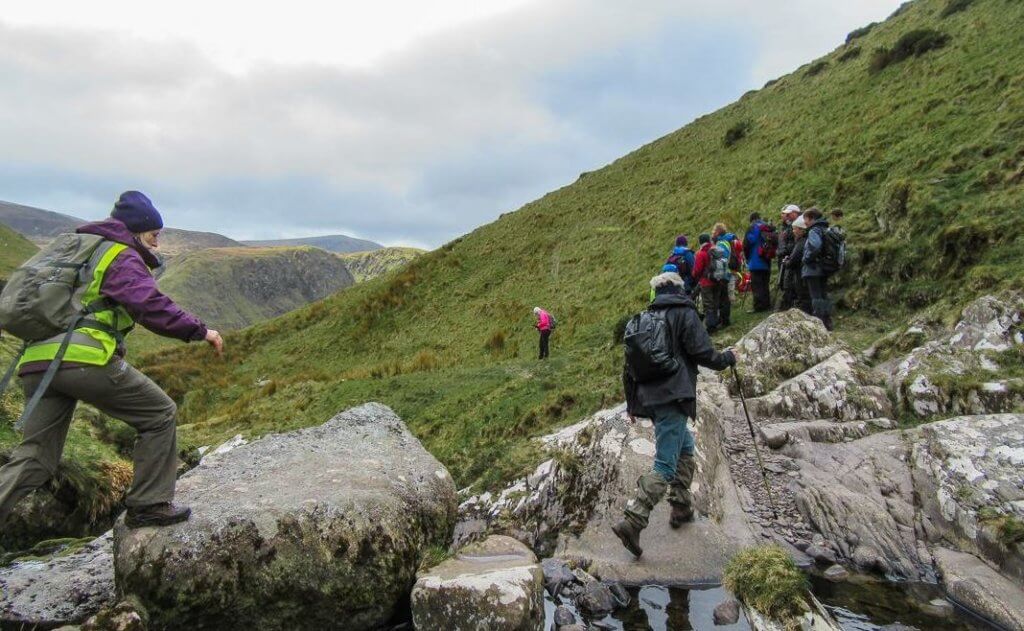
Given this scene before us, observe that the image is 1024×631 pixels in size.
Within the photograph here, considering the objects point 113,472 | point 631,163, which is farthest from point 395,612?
point 631,163

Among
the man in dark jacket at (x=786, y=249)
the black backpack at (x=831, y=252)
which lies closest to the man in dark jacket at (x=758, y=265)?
the man in dark jacket at (x=786, y=249)

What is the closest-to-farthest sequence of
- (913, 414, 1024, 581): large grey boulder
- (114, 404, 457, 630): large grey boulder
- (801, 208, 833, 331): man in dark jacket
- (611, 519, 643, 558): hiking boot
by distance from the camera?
(114, 404, 457, 630): large grey boulder
(913, 414, 1024, 581): large grey boulder
(611, 519, 643, 558): hiking boot
(801, 208, 833, 331): man in dark jacket

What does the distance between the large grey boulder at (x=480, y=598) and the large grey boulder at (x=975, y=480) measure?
4.36 m

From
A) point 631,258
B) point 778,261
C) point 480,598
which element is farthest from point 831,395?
point 631,258

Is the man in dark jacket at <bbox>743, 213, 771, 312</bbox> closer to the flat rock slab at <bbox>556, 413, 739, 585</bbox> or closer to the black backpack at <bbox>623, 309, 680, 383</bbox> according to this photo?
the flat rock slab at <bbox>556, 413, 739, 585</bbox>

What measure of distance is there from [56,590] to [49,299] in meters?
3.21

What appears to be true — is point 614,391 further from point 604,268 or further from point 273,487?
point 604,268

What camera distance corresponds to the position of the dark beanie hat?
568 cm

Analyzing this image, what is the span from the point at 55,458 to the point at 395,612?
359 centimetres

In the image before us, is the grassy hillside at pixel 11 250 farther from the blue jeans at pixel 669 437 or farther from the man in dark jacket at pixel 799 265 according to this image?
the blue jeans at pixel 669 437

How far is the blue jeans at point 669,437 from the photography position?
670 centimetres

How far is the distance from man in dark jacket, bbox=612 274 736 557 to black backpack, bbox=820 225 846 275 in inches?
279

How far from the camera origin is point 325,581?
5938 millimetres

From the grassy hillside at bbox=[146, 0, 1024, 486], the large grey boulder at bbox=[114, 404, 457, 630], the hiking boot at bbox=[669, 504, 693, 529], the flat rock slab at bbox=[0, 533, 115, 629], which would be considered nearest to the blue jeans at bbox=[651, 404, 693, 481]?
the hiking boot at bbox=[669, 504, 693, 529]
